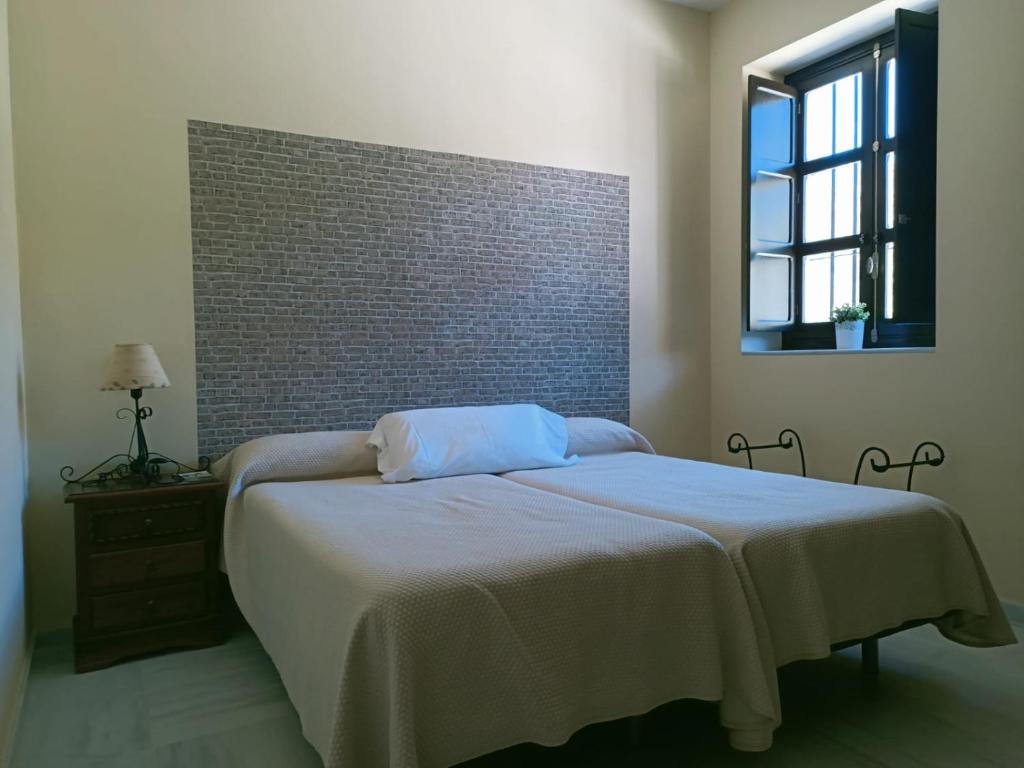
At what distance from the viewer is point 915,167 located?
342 centimetres

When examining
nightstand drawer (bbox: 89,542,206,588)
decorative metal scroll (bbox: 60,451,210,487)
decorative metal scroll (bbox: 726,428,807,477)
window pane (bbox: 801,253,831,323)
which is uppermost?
window pane (bbox: 801,253,831,323)

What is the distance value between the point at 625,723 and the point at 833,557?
0.78m

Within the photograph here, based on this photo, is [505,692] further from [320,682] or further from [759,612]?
[759,612]

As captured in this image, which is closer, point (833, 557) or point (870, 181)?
point (833, 557)

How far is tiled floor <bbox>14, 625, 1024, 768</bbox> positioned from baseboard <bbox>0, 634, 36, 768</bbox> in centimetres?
2

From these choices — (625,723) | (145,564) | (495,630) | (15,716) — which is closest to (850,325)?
(625,723)

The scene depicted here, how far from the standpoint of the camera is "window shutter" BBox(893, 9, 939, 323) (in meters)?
3.38

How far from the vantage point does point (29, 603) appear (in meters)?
2.89

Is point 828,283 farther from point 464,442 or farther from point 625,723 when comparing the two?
point 625,723

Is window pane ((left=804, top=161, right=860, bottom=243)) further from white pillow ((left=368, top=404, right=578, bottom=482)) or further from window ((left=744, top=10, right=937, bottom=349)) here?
white pillow ((left=368, top=404, right=578, bottom=482))

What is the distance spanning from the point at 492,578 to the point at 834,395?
111 inches

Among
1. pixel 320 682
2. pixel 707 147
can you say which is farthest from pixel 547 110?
pixel 320 682

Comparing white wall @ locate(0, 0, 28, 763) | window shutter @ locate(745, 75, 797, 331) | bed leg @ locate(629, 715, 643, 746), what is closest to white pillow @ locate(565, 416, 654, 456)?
window shutter @ locate(745, 75, 797, 331)

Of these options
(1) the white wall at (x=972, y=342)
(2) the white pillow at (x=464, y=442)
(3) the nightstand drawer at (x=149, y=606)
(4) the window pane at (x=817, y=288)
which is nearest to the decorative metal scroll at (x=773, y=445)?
(1) the white wall at (x=972, y=342)
